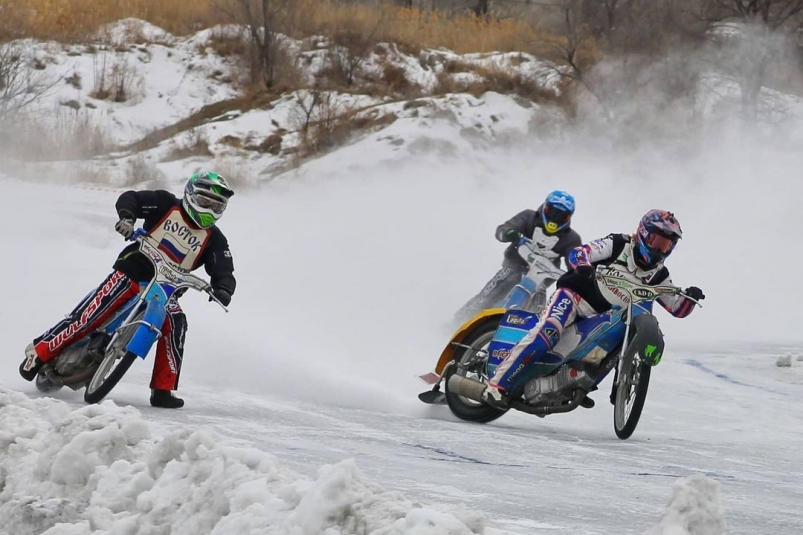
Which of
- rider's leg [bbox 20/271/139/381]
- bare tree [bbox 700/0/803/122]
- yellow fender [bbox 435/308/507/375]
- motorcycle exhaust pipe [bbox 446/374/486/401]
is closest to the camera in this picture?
rider's leg [bbox 20/271/139/381]

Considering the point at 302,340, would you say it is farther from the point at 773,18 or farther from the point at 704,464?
the point at 773,18

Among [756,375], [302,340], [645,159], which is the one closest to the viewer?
[302,340]

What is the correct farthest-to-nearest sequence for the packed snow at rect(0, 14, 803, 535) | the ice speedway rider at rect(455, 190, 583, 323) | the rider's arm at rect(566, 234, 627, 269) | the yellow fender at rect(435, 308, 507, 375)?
the ice speedway rider at rect(455, 190, 583, 323)
the yellow fender at rect(435, 308, 507, 375)
the rider's arm at rect(566, 234, 627, 269)
the packed snow at rect(0, 14, 803, 535)

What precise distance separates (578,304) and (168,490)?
5.85 meters

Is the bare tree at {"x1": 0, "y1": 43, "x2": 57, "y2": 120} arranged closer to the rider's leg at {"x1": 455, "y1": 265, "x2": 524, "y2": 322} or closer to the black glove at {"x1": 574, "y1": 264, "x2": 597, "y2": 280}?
the rider's leg at {"x1": 455, "y1": 265, "x2": 524, "y2": 322}

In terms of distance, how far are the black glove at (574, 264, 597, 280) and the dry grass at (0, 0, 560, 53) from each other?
3343cm

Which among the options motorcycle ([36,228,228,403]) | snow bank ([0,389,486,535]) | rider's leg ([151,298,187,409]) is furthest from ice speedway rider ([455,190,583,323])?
snow bank ([0,389,486,535])

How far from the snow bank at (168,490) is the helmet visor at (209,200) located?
133 inches

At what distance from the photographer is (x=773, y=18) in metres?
39.6

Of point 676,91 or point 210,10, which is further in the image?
point 210,10

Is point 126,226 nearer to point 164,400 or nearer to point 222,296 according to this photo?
point 222,296

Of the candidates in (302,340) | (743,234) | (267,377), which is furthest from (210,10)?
(267,377)

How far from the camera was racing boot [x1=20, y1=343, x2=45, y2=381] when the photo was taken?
9.20 metres

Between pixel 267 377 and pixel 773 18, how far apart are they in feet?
106
